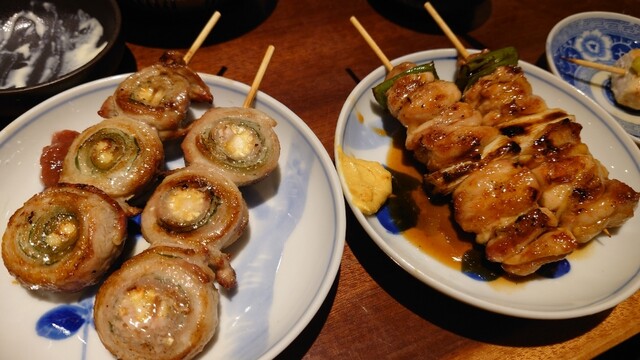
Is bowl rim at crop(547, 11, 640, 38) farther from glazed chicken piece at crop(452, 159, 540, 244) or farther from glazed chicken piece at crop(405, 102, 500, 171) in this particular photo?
glazed chicken piece at crop(452, 159, 540, 244)

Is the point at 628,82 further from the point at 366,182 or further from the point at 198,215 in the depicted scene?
the point at 198,215

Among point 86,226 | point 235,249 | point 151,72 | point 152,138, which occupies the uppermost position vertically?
point 151,72

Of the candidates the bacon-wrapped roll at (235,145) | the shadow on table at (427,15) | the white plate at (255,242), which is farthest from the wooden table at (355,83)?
the bacon-wrapped roll at (235,145)

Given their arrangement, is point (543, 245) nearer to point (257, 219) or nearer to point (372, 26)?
point (257, 219)

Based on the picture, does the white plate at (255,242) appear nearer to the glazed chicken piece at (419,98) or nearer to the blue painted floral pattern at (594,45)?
the glazed chicken piece at (419,98)

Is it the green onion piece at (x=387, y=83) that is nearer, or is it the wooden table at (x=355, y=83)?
the wooden table at (x=355, y=83)

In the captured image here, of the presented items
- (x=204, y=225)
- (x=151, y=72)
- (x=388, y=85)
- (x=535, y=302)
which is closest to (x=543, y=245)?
(x=535, y=302)
